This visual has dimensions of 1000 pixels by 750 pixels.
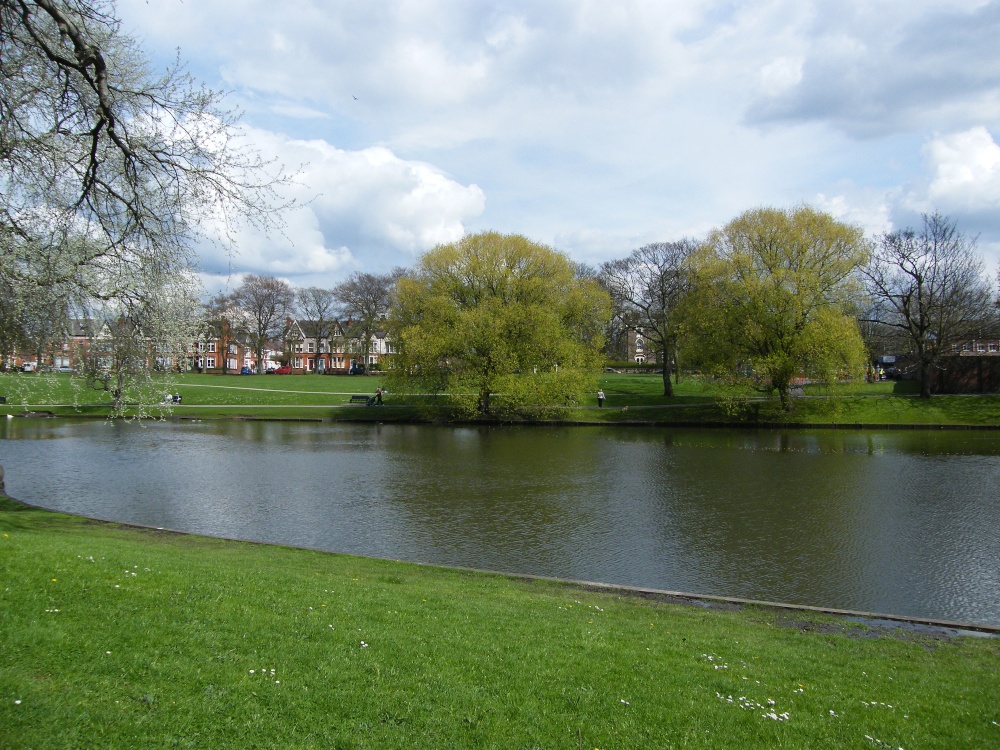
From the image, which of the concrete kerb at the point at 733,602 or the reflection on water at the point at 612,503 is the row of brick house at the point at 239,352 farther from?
the concrete kerb at the point at 733,602

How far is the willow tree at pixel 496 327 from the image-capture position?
144 ft

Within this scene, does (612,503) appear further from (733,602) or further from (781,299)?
(781,299)

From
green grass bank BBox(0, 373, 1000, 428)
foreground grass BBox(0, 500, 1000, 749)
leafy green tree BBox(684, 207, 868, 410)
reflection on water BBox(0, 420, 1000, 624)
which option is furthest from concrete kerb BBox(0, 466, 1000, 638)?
leafy green tree BBox(684, 207, 868, 410)

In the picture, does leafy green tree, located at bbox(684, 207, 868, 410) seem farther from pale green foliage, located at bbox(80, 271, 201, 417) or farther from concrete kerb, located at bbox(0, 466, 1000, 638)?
pale green foliage, located at bbox(80, 271, 201, 417)

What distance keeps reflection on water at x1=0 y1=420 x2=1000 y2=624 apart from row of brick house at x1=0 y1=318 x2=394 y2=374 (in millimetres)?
4094

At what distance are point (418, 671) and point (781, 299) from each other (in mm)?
38968

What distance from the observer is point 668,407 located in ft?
155

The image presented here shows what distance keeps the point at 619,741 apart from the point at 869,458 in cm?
2680

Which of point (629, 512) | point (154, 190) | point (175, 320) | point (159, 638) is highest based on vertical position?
point (154, 190)

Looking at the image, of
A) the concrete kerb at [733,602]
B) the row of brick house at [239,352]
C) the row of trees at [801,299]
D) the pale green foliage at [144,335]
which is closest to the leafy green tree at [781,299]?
the row of trees at [801,299]

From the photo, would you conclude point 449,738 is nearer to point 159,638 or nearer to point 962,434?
point 159,638

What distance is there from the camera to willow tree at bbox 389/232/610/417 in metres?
43.9

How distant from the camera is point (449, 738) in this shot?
503 centimetres

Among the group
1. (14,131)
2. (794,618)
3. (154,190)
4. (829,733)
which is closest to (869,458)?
(794,618)
